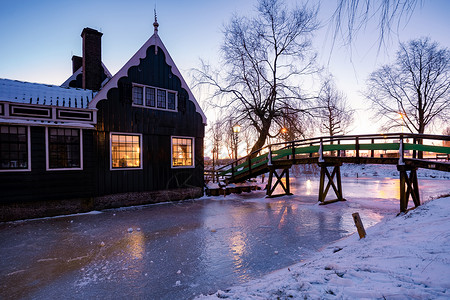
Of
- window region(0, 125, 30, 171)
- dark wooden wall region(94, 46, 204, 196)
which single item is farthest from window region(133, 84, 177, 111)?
window region(0, 125, 30, 171)

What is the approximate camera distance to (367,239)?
18.7ft

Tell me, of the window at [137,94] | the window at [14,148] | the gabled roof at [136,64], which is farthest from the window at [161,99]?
the window at [14,148]

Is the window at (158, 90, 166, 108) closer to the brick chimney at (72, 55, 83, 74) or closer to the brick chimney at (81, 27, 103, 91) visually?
the brick chimney at (81, 27, 103, 91)

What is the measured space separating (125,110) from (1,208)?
6443 mm

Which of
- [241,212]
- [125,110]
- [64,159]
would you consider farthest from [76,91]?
[241,212]

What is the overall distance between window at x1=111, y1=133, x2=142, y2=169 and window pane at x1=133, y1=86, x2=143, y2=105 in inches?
71.8

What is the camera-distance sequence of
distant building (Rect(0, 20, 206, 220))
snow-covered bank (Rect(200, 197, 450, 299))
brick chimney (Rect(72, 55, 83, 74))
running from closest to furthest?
snow-covered bank (Rect(200, 197, 450, 299)), distant building (Rect(0, 20, 206, 220)), brick chimney (Rect(72, 55, 83, 74))

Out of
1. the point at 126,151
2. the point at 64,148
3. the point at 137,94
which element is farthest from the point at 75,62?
the point at 126,151

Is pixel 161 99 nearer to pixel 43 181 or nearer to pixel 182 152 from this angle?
pixel 182 152

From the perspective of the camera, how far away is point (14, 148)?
9.70 m

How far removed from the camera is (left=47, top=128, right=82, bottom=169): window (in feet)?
34.2

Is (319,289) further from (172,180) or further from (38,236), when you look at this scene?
(172,180)

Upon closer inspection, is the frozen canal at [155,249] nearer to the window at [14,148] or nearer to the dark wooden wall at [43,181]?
the dark wooden wall at [43,181]

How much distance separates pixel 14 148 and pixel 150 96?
6388 millimetres
